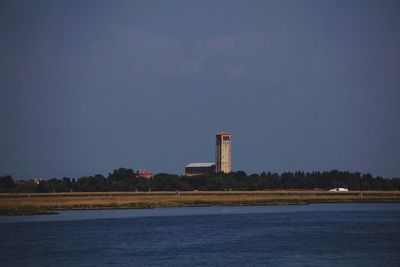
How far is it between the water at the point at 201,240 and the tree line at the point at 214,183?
74015 mm

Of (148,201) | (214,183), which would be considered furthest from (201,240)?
(214,183)

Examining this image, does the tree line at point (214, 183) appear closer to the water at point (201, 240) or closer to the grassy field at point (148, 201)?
the grassy field at point (148, 201)

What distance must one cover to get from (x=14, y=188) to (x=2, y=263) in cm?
12397

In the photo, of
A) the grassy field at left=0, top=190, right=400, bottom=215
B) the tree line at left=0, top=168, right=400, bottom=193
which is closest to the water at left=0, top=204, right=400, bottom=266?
the grassy field at left=0, top=190, right=400, bottom=215

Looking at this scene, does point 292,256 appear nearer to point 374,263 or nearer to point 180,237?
point 374,263

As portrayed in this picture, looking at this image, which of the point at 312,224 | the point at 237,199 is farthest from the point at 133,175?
the point at 312,224

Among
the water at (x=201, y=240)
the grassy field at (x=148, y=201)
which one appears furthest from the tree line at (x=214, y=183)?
the water at (x=201, y=240)

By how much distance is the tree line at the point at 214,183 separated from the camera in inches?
6344

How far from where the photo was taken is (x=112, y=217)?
86.9 meters

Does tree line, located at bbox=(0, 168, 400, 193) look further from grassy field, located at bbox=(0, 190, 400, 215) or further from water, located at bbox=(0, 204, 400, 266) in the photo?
water, located at bbox=(0, 204, 400, 266)

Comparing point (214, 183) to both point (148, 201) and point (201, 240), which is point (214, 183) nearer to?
point (148, 201)

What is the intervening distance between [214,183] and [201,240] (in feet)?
360

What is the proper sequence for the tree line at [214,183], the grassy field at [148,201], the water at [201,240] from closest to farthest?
the water at [201,240]
the grassy field at [148,201]
the tree line at [214,183]

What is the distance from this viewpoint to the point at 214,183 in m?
169
